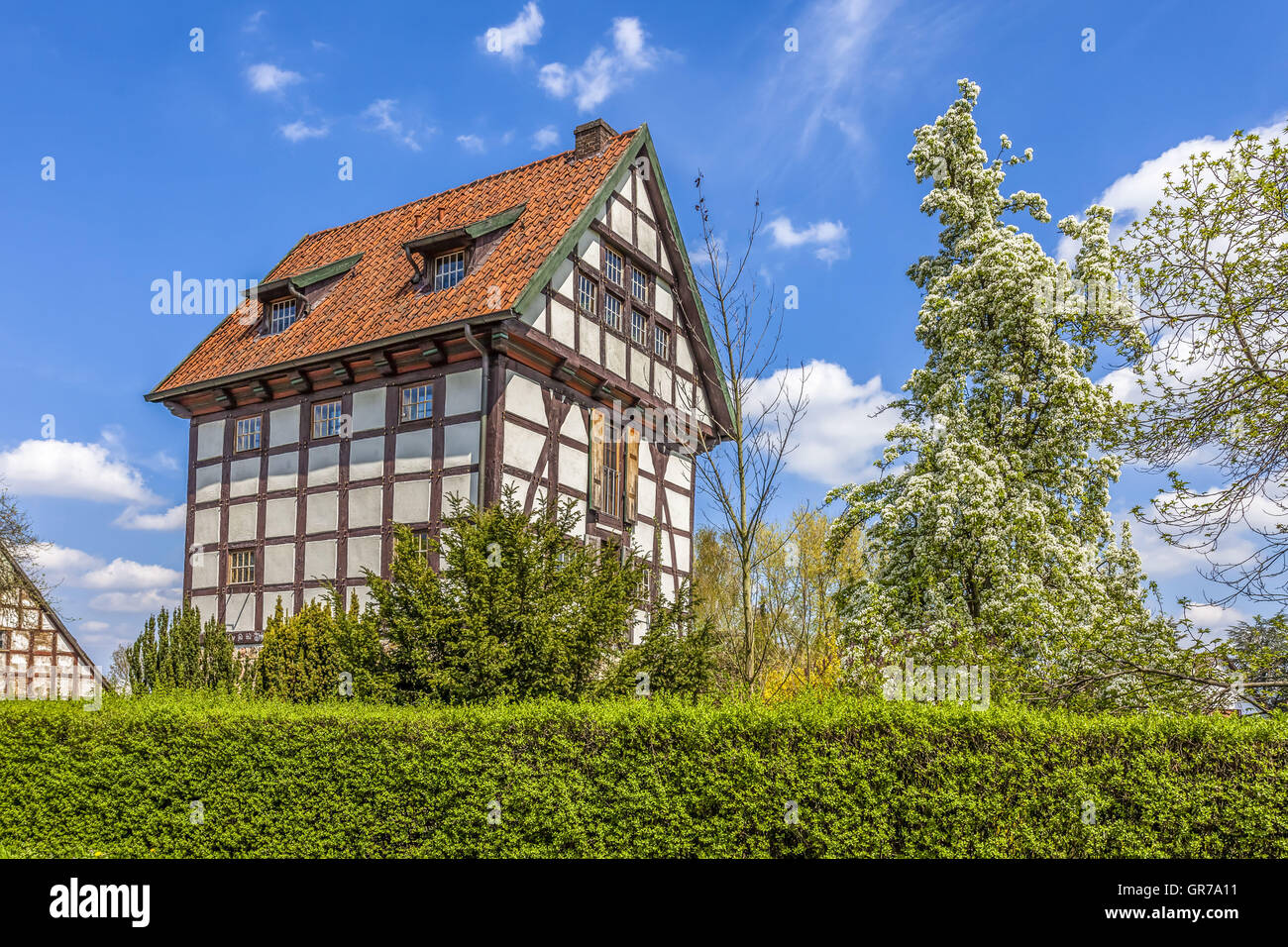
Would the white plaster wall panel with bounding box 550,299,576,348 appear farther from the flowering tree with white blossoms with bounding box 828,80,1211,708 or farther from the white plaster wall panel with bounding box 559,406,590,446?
the flowering tree with white blossoms with bounding box 828,80,1211,708

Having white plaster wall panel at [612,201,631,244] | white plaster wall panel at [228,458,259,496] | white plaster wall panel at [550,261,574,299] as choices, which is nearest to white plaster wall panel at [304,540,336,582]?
white plaster wall panel at [228,458,259,496]

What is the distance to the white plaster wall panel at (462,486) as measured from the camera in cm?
1719

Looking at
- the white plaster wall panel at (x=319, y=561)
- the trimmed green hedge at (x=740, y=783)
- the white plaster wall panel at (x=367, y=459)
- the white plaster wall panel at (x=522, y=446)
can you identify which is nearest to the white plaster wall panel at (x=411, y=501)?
the white plaster wall panel at (x=367, y=459)

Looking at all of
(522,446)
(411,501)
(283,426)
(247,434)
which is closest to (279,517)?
(283,426)

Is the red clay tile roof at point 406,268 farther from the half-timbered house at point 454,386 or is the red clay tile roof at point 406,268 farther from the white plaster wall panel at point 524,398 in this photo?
the white plaster wall panel at point 524,398

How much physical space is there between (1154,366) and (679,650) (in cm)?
687

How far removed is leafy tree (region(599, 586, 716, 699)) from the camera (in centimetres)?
1259

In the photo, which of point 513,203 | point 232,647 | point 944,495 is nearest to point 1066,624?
point 944,495

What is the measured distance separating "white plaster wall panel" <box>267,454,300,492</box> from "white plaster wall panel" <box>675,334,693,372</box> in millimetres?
8207

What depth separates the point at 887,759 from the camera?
9.33m

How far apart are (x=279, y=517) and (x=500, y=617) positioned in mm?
9094

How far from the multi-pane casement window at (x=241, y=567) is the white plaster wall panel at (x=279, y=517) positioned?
2.46ft
